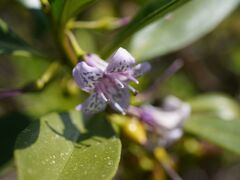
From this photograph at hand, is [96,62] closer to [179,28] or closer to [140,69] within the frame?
[140,69]

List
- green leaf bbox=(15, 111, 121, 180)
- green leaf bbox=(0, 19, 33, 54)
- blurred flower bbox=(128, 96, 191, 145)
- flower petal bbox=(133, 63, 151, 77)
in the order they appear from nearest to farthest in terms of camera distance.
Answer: green leaf bbox=(15, 111, 121, 180) < flower petal bbox=(133, 63, 151, 77) < green leaf bbox=(0, 19, 33, 54) < blurred flower bbox=(128, 96, 191, 145)

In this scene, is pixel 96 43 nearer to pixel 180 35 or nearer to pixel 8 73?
pixel 8 73

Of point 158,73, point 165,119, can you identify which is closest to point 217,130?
point 165,119

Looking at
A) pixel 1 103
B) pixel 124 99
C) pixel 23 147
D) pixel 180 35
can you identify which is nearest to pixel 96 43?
pixel 1 103

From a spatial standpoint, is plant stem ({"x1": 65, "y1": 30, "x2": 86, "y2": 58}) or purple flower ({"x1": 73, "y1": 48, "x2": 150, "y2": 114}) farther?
plant stem ({"x1": 65, "y1": 30, "x2": 86, "y2": 58})

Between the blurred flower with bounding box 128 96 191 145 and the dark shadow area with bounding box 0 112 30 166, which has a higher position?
the dark shadow area with bounding box 0 112 30 166

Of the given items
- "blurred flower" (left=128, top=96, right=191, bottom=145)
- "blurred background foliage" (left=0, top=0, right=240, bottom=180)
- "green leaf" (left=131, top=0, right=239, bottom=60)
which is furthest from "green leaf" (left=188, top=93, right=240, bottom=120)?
"blurred flower" (left=128, top=96, right=191, bottom=145)

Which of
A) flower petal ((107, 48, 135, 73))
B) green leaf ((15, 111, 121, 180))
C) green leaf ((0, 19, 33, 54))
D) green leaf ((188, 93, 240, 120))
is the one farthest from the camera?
green leaf ((188, 93, 240, 120))

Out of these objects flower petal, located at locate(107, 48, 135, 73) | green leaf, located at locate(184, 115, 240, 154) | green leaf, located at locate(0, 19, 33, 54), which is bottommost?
green leaf, located at locate(184, 115, 240, 154)

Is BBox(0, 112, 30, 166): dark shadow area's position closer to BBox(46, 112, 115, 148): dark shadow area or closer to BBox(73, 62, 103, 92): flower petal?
BBox(46, 112, 115, 148): dark shadow area
